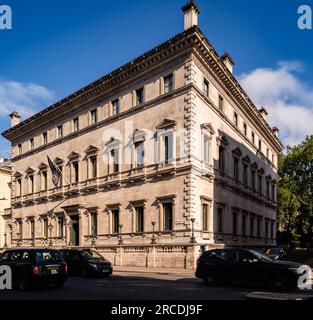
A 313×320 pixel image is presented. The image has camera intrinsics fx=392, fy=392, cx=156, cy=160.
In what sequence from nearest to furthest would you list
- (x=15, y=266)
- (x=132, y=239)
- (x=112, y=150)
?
(x=15, y=266) → (x=132, y=239) → (x=112, y=150)

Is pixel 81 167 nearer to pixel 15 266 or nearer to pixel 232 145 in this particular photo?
pixel 232 145

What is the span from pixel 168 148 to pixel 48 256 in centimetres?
1549

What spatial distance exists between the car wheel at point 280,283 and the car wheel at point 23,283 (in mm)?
9440

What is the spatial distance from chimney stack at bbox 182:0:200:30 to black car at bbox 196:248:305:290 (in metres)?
18.4

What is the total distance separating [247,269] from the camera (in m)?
15.9

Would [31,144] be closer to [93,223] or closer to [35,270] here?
[93,223]

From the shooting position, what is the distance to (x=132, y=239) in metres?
31.1

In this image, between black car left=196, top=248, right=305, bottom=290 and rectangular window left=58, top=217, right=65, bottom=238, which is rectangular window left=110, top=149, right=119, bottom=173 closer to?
rectangular window left=58, top=217, right=65, bottom=238

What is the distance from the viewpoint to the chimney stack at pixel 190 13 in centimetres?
2928

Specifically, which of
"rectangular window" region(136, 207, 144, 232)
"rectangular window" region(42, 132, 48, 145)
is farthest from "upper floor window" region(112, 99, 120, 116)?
"rectangular window" region(42, 132, 48, 145)

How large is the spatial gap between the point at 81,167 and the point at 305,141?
40419mm

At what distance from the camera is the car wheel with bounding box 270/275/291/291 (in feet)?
48.3

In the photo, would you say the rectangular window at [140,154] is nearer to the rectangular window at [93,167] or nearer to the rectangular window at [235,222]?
the rectangular window at [93,167]
